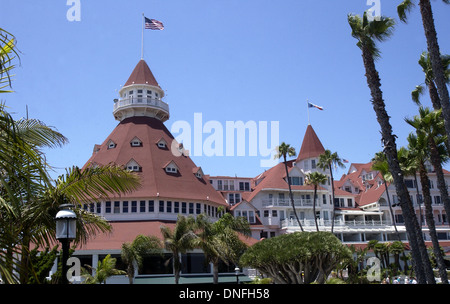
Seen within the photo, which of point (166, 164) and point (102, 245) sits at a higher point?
point (166, 164)

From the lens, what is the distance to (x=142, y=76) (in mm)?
62531

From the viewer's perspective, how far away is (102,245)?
40.5 meters

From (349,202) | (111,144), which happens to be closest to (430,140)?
(111,144)

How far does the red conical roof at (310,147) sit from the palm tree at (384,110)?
1812 inches

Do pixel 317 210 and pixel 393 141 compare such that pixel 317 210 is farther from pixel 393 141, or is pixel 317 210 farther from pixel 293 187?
pixel 393 141

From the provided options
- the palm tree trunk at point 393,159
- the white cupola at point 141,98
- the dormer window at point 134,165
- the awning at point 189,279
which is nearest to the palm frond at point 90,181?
the palm tree trunk at point 393,159

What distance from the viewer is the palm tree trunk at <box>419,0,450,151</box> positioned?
67.5 ft

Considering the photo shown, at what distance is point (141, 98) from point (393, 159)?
4349 cm

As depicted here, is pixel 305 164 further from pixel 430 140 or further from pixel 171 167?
pixel 430 140

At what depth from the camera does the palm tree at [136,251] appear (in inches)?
1393

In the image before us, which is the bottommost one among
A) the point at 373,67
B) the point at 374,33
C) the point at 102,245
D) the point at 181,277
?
the point at 181,277

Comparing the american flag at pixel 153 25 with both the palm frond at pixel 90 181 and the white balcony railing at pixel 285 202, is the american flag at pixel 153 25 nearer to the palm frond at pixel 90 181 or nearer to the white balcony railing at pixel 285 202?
the white balcony railing at pixel 285 202
